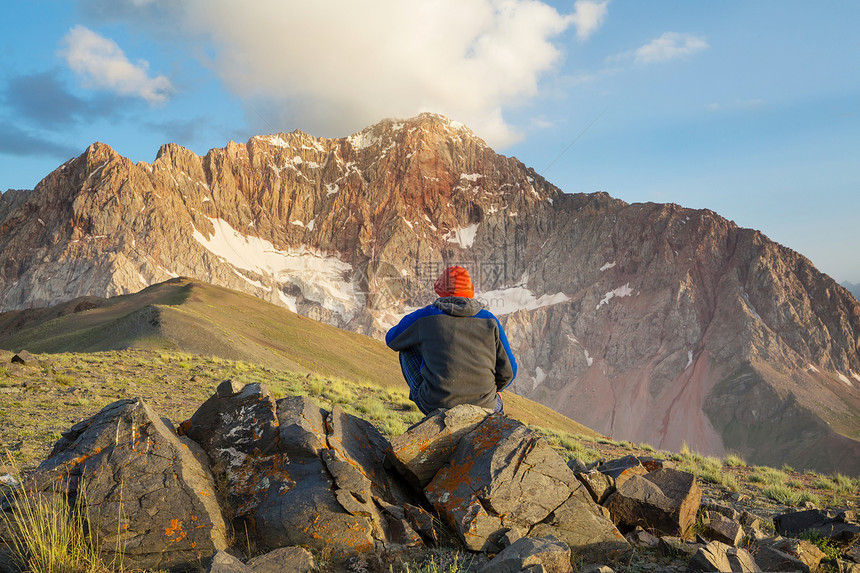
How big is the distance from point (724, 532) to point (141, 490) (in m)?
5.23

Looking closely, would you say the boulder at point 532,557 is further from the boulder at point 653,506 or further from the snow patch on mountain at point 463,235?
the snow patch on mountain at point 463,235

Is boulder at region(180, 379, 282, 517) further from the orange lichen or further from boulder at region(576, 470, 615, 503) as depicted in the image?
boulder at region(576, 470, 615, 503)

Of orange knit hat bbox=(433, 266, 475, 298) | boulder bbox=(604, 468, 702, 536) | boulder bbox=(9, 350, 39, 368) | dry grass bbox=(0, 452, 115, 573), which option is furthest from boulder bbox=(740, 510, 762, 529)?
boulder bbox=(9, 350, 39, 368)

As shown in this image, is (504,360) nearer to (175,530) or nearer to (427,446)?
(427,446)

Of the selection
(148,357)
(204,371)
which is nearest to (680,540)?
(204,371)

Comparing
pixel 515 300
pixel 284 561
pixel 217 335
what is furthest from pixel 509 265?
pixel 284 561

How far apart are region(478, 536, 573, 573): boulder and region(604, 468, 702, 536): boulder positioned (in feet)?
4.49

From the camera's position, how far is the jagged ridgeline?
87.8 m

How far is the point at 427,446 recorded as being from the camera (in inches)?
199

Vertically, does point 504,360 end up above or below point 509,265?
below

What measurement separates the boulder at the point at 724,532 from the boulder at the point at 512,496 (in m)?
1.05

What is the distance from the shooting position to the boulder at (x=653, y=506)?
4.96 metres

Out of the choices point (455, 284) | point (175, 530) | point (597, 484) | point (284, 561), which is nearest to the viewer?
point (284, 561)

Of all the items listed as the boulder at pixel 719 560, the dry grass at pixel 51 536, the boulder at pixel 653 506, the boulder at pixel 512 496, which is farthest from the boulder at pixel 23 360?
the boulder at pixel 719 560
